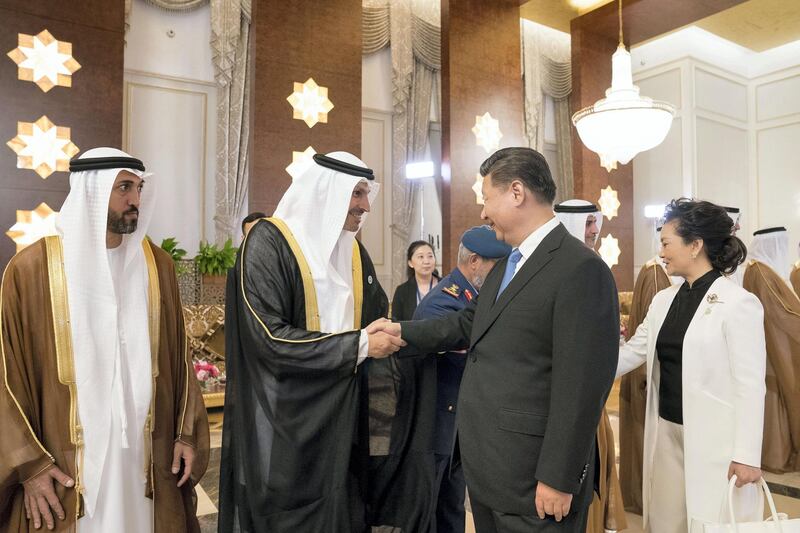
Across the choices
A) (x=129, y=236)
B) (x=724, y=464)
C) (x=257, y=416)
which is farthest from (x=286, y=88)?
(x=724, y=464)

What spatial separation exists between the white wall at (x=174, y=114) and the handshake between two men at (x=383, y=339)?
5.41 m

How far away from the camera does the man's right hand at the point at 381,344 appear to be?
1.89 metres

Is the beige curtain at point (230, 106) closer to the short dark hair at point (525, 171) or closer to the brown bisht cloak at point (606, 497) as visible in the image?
the brown bisht cloak at point (606, 497)

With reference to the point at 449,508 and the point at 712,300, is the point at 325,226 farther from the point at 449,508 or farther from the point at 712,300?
the point at 712,300

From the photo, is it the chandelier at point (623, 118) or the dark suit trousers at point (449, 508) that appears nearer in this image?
the dark suit trousers at point (449, 508)

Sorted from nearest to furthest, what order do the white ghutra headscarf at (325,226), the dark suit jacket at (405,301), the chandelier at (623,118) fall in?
the white ghutra headscarf at (325,226) → the dark suit jacket at (405,301) → the chandelier at (623,118)

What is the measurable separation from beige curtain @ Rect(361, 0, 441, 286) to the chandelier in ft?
9.94

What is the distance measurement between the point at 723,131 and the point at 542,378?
33.3ft

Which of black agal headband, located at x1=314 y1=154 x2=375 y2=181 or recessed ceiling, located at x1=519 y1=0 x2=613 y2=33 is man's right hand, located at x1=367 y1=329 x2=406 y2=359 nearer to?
black agal headband, located at x1=314 y1=154 x2=375 y2=181

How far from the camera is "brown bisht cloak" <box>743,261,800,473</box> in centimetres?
411

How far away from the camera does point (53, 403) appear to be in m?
1.77

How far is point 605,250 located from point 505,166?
7.69 m

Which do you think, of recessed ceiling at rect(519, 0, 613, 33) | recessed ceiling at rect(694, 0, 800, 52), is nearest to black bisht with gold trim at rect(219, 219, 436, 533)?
recessed ceiling at rect(519, 0, 613, 33)

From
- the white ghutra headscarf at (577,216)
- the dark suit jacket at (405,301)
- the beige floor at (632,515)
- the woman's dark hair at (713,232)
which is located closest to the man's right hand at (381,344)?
the woman's dark hair at (713,232)
